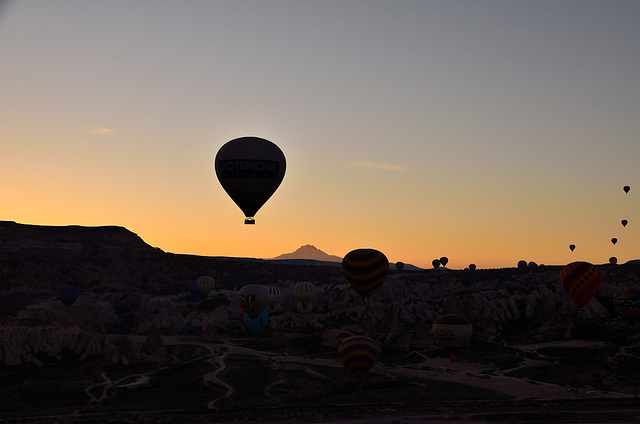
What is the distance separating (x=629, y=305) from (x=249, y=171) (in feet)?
213

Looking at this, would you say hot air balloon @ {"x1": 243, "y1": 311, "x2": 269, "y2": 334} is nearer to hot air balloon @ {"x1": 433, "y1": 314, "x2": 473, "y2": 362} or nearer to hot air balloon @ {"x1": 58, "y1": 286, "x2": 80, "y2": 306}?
hot air balloon @ {"x1": 433, "y1": 314, "x2": 473, "y2": 362}

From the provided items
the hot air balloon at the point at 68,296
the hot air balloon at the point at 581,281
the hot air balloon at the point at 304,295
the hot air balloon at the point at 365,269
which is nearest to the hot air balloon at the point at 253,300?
the hot air balloon at the point at 304,295

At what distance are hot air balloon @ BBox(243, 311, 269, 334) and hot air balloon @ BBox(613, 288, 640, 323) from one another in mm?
54621

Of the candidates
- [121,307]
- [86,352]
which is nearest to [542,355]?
[86,352]

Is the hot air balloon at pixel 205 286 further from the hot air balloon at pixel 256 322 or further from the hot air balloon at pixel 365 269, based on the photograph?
the hot air balloon at pixel 365 269

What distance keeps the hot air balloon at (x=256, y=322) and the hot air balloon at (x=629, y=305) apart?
54621 millimetres

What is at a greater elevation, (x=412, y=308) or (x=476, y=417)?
(x=412, y=308)

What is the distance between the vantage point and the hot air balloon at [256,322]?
127 meters

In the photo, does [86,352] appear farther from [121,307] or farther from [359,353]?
[121,307]

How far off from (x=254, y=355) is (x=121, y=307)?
7444 centimetres

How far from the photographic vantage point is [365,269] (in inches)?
3917

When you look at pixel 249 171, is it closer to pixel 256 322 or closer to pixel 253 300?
pixel 253 300

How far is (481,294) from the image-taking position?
142 metres

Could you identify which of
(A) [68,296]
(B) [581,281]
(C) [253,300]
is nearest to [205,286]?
(A) [68,296]
